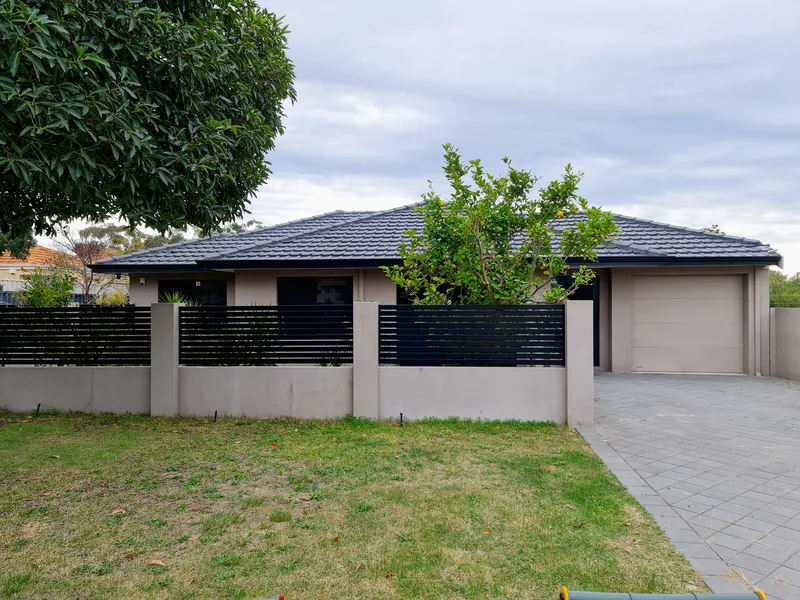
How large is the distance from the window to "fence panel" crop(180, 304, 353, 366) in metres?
4.32

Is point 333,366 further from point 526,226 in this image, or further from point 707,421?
point 707,421

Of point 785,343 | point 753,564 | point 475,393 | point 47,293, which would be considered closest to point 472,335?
point 475,393

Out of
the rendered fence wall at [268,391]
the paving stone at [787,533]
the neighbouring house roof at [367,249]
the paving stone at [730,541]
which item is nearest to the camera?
the paving stone at [730,541]

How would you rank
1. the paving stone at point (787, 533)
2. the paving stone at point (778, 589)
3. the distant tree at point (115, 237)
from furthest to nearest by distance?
the distant tree at point (115, 237)
the paving stone at point (787, 533)
the paving stone at point (778, 589)

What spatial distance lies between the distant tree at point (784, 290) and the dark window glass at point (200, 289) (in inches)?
637

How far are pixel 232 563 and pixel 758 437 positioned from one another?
20.8 ft

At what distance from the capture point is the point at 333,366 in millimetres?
7609

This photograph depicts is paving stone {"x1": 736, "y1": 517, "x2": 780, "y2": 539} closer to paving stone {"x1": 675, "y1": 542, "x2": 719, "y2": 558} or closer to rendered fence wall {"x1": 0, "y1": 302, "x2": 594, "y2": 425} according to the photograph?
paving stone {"x1": 675, "y1": 542, "x2": 719, "y2": 558}

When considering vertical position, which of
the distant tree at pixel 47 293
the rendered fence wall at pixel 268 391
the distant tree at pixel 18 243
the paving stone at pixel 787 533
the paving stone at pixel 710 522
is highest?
the distant tree at pixel 18 243

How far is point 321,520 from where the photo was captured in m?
4.02

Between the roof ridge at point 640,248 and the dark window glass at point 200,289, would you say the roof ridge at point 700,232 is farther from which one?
the dark window glass at point 200,289

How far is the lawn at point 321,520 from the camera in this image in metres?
3.13

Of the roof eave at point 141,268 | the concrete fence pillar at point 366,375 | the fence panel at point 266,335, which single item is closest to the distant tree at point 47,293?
the roof eave at point 141,268

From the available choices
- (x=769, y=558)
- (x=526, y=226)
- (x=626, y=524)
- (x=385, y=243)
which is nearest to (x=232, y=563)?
(x=626, y=524)
